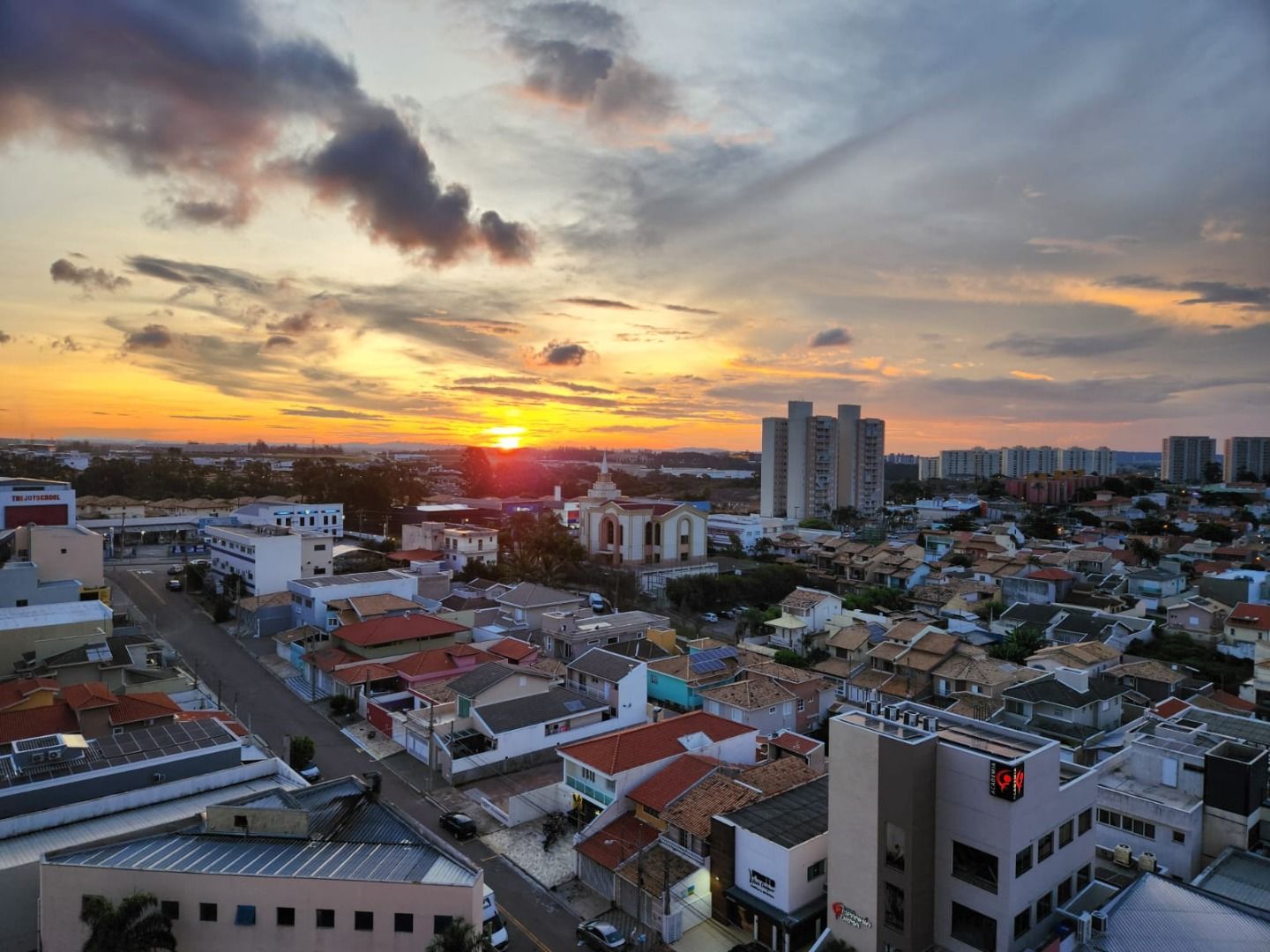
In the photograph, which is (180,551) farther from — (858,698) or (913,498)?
(913,498)

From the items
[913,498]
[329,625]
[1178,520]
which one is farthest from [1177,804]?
[913,498]

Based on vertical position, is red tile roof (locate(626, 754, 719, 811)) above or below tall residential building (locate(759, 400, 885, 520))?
below

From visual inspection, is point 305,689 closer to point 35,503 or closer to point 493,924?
point 493,924

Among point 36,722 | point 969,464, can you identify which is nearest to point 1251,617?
point 36,722

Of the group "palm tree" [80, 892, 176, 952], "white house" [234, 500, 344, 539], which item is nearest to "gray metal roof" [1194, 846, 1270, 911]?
"palm tree" [80, 892, 176, 952]

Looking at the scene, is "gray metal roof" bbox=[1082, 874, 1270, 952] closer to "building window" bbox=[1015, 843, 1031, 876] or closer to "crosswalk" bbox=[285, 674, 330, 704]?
"building window" bbox=[1015, 843, 1031, 876]
